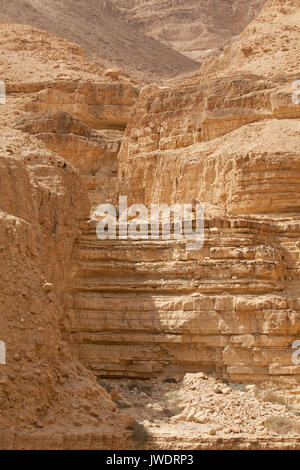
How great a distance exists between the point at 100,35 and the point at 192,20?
18458 mm

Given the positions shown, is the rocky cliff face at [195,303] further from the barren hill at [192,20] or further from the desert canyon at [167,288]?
the barren hill at [192,20]

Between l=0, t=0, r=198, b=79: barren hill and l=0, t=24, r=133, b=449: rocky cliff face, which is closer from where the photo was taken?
l=0, t=24, r=133, b=449: rocky cliff face

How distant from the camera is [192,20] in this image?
11319cm

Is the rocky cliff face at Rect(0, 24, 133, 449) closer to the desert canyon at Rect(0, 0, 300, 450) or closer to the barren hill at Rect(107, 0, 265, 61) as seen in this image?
the desert canyon at Rect(0, 0, 300, 450)

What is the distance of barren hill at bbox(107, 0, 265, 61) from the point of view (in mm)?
109188

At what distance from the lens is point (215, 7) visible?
11400cm

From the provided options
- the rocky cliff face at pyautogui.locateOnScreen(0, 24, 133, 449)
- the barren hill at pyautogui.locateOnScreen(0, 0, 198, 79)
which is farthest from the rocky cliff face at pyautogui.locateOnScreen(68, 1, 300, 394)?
the barren hill at pyautogui.locateOnScreen(0, 0, 198, 79)

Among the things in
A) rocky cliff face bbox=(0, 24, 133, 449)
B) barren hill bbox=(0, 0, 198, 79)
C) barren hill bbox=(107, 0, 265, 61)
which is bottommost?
rocky cliff face bbox=(0, 24, 133, 449)

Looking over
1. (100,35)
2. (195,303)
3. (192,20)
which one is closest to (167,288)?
(195,303)

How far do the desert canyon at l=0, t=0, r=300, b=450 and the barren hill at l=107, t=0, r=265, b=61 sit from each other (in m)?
72.4

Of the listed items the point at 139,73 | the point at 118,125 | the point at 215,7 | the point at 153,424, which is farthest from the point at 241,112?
the point at 215,7

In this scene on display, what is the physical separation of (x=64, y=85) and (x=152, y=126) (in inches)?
759

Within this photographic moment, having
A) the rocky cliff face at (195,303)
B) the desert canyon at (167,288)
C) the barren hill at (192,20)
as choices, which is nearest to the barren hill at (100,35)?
the barren hill at (192,20)

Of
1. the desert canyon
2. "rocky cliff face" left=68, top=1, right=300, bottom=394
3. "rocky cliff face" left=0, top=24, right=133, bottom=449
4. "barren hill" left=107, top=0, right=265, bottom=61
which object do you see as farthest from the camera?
"barren hill" left=107, top=0, right=265, bottom=61
